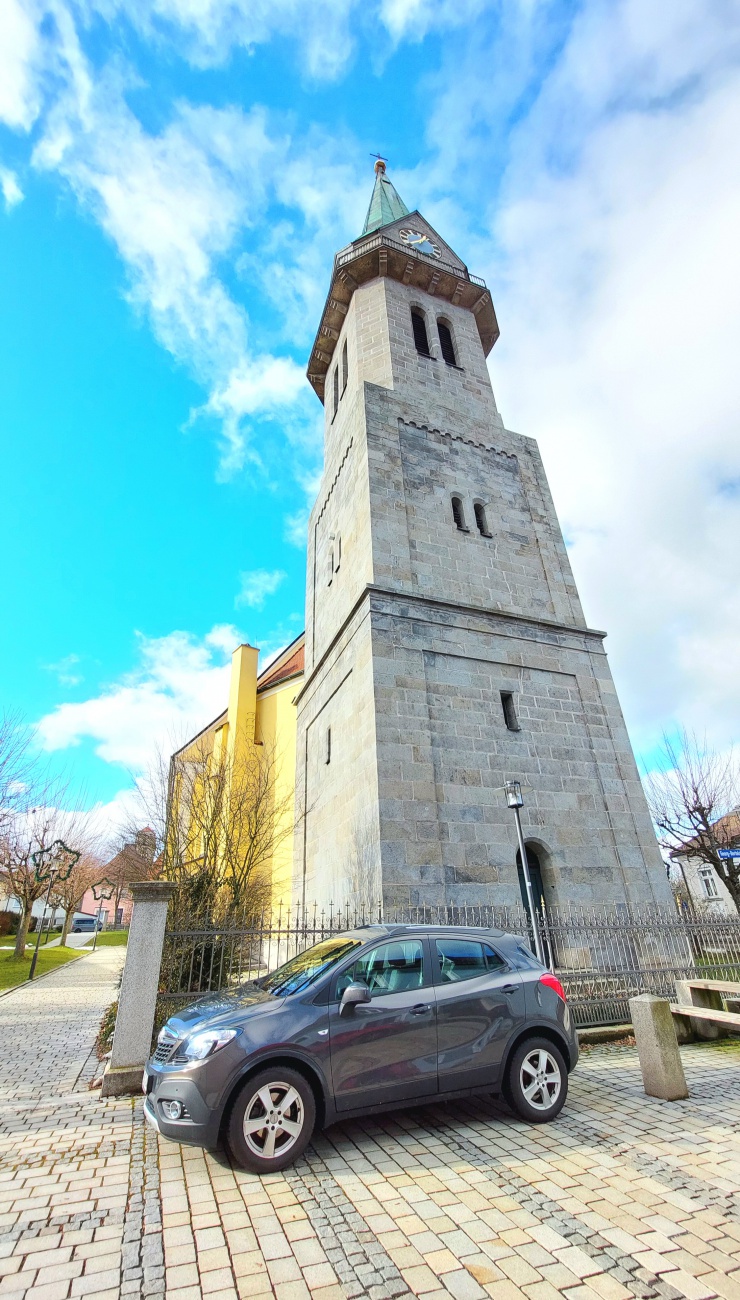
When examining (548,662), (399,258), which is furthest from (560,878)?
(399,258)

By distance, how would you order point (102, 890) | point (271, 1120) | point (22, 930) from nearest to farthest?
1. point (271, 1120)
2. point (22, 930)
3. point (102, 890)

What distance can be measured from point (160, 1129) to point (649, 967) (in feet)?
27.2

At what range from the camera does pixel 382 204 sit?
25.0 meters

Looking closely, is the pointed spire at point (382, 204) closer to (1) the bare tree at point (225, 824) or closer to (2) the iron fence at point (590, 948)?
(1) the bare tree at point (225, 824)

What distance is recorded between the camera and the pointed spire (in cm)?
2375

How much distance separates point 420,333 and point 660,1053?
19.1 metres

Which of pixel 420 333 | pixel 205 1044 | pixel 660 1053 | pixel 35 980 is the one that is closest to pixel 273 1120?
pixel 205 1044

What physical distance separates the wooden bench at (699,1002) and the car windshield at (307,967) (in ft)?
15.4

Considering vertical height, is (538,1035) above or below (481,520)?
below

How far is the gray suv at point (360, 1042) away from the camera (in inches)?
167

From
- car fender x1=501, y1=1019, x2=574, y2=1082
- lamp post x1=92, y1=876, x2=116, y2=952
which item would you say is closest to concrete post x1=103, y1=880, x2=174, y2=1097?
car fender x1=501, y1=1019, x2=574, y2=1082

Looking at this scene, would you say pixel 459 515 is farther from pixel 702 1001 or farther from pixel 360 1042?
pixel 360 1042

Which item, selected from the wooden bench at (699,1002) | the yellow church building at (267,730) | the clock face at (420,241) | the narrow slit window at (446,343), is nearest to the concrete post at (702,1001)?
the wooden bench at (699,1002)

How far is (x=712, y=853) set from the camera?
75.7 ft
